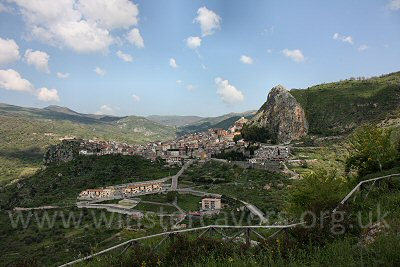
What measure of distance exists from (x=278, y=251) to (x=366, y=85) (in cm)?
13540

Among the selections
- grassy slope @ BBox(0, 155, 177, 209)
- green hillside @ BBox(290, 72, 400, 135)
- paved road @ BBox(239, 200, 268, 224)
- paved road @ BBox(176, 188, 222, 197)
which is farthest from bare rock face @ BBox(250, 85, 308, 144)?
paved road @ BBox(239, 200, 268, 224)

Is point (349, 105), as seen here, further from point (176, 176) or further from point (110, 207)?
point (110, 207)

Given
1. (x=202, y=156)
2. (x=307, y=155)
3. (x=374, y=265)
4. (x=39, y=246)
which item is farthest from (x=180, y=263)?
(x=202, y=156)

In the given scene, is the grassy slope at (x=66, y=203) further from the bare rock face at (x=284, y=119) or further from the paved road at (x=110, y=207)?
the bare rock face at (x=284, y=119)

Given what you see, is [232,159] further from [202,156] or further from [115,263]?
[115,263]

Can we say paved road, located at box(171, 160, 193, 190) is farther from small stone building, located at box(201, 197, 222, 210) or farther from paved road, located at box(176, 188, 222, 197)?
small stone building, located at box(201, 197, 222, 210)

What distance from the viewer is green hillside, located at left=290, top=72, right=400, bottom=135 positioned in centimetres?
9877

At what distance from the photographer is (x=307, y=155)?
249 feet

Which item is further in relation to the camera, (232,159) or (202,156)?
(202,156)

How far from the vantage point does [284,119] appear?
11050 cm

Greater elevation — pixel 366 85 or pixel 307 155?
pixel 366 85

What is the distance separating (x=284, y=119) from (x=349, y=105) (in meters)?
22.8

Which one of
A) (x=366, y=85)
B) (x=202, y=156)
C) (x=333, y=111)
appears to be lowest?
(x=202, y=156)

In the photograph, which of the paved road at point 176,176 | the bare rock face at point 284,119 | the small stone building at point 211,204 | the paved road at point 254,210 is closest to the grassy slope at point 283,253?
the paved road at point 254,210
